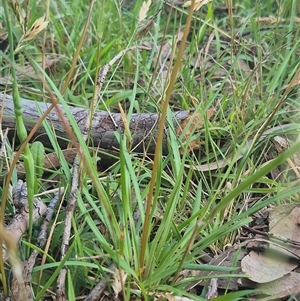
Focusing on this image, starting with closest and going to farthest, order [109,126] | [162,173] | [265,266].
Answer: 1. [265,266]
2. [162,173]
3. [109,126]

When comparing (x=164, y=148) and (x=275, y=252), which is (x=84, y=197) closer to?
(x=164, y=148)

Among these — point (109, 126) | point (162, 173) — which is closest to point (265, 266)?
point (162, 173)

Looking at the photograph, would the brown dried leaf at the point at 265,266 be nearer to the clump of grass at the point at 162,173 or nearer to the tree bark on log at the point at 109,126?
the clump of grass at the point at 162,173

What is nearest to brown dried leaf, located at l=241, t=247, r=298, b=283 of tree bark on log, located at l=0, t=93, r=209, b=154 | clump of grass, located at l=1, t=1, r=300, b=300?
clump of grass, located at l=1, t=1, r=300, b=300

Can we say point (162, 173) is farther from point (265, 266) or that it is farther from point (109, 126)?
point (265, 266)

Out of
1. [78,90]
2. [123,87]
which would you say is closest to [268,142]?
[123,87]

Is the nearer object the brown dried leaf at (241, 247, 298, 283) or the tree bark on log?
the brown dried leaf at (241, 247, 298, 283)

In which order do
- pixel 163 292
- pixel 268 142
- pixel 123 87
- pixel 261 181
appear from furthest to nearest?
pixel 123 87 → pixel 268 142 → pixel 261 181 → pixel 163 292

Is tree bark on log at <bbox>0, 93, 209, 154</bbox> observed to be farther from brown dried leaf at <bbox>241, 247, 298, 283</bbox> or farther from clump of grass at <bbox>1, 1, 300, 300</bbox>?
brown dried leaf at <bbox>241, 247, 298, 283</bbox>

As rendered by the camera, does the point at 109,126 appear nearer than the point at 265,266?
No
